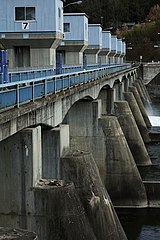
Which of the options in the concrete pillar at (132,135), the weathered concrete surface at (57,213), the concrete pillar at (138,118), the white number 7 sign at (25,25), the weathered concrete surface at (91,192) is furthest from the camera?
the concrete pillar at (138,118)

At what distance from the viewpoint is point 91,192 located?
21188 mm

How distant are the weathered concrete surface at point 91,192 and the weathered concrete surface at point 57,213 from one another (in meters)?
3.54

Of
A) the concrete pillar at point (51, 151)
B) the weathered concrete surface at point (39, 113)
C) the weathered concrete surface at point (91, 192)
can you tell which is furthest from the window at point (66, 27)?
the concrete pillar at point (51, 151)

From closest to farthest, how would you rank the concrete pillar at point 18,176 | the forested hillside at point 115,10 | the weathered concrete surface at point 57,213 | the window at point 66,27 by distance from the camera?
1. the concrete pillar at point 18,176
2. the weathered concrete surface at point 57,213
3. the window at point 66,27
4. the forested hillside at point 115,10

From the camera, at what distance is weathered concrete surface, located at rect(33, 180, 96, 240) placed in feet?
53.7

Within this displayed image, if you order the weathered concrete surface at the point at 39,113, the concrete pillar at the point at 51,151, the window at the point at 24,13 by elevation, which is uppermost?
the window at the point at 24,13

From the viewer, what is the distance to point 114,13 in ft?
566

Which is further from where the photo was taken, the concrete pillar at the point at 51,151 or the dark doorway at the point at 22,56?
the dark doorway at the point at 22,56

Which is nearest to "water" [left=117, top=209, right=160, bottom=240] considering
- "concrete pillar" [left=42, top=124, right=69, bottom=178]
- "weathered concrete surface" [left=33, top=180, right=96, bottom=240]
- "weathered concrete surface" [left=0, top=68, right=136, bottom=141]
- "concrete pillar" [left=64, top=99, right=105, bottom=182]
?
"concrete pillar" [left=64, top=99, right=105, bottom=182]

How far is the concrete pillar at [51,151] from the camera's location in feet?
65.9

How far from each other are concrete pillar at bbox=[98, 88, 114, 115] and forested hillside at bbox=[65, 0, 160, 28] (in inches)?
4605

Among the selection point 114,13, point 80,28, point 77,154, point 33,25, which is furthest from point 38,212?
point 114,13

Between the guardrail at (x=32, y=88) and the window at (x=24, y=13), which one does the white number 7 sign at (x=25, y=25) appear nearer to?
the window at (x=24, y=13)

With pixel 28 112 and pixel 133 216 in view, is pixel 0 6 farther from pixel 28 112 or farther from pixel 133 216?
pixel 28 112
